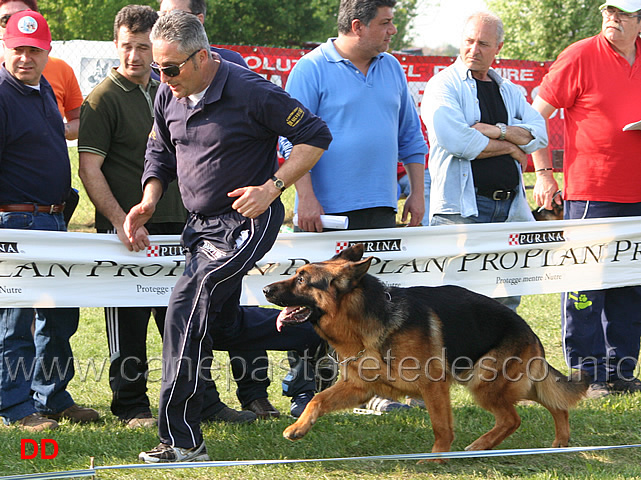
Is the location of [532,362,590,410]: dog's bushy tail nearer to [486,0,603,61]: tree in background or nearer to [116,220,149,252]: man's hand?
[116,220,149,252]: man's hand

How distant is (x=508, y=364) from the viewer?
438 centimetres

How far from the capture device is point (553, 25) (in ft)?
97.3

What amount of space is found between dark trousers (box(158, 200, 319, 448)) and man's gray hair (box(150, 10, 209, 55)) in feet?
2.84

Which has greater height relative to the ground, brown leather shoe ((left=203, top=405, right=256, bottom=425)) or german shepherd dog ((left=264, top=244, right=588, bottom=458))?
german shepherd dog ((left=264, top=244, right=588, bottom=458))

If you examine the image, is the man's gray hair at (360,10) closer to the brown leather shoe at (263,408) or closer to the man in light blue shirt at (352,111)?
the man in light blue shirt at (352,111)

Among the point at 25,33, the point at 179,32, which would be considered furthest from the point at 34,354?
Answer: the point at 179,32

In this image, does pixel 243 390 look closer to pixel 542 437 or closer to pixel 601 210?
pixel 542 437

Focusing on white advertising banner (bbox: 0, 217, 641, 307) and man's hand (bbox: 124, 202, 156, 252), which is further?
white advertising banner (bbox: 0, 217, 641, 307)

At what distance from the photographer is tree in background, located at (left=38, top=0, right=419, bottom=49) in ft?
113

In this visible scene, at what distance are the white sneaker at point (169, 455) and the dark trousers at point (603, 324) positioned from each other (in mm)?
2958

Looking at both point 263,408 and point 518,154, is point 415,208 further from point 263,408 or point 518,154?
point 263,408

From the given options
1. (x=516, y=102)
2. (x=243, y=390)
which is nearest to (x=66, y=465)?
(x=243, y=390)

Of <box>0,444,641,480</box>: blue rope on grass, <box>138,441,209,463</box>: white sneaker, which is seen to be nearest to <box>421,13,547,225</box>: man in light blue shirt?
<box>0,444,641,480</box>: blue rope on grass

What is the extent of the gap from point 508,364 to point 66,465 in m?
2.46
